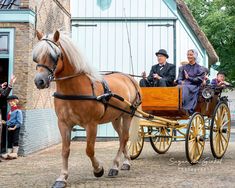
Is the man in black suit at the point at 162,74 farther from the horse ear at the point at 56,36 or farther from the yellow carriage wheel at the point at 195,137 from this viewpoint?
the horse ear at the point at 56,36

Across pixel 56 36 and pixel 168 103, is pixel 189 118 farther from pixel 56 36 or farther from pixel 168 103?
pixel 56 36

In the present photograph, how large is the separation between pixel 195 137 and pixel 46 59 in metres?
3.68

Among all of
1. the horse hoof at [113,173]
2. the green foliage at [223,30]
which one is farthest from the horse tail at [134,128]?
the green foliage at [223,30]

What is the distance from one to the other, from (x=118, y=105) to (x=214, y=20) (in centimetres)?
2014

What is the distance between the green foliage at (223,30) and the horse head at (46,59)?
21286 mm

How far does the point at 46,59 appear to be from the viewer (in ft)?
19.3

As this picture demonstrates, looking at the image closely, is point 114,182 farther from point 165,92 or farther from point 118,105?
point 165,92

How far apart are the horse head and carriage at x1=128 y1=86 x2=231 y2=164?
2.67m

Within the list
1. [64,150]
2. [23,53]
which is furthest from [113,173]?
[23,53]

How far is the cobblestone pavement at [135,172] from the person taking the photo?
6684 mm

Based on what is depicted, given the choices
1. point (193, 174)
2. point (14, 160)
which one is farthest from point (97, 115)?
point (14, 160)

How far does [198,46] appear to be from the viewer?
57.2ft

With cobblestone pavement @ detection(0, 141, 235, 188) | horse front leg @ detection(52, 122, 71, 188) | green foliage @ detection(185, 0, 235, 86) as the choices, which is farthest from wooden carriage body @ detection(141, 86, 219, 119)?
green foliage @ detection(185, 0, 235, 86)

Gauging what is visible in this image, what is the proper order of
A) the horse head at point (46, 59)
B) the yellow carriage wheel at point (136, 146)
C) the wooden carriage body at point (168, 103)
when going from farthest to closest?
the yellow carriage wheel at point (136, 146), the wooden carriage body at point (168, 103), the horse head at point (46, 59)
